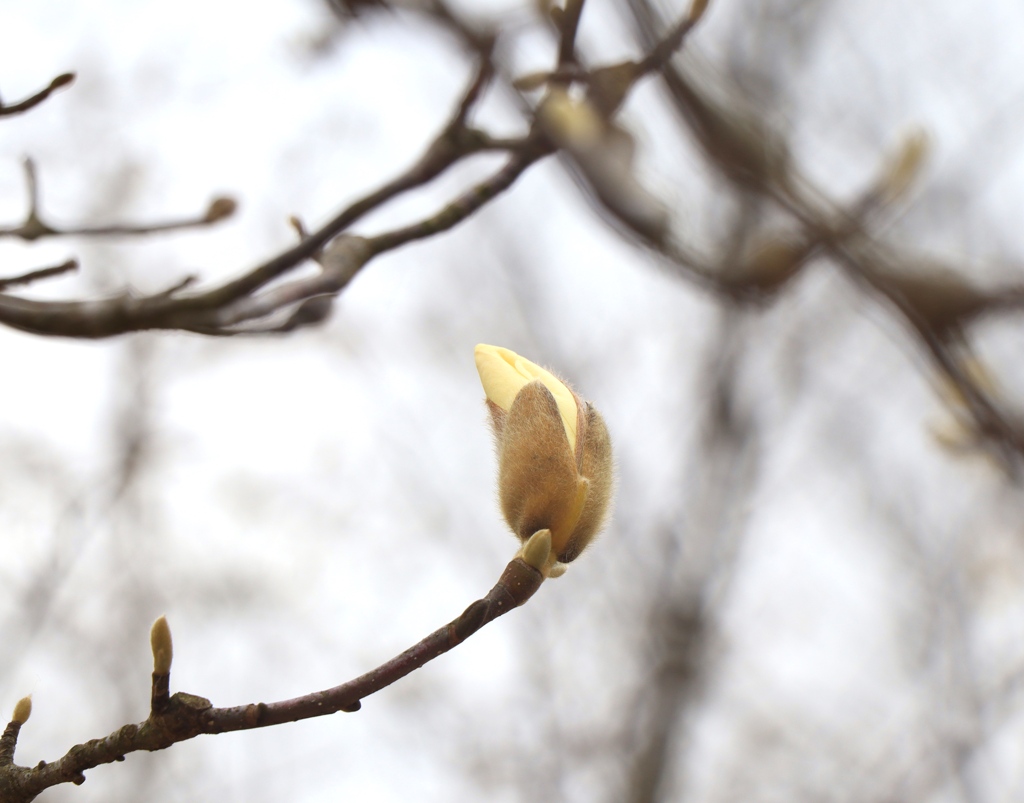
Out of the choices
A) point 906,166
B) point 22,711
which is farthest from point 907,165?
point 22,711

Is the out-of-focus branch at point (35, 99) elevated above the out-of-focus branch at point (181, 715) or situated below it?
above

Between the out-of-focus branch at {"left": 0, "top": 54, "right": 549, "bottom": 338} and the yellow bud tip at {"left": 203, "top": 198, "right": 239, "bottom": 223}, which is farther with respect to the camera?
the yellow bud tip at {"left": 203, "top": 198, "right": 239, "bottom": 223}

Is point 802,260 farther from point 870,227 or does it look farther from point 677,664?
point 677,664

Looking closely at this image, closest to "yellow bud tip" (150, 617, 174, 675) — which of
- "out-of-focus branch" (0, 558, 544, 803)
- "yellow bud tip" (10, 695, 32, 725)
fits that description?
"out-of-focus branch" (0, 558, 544, 803)

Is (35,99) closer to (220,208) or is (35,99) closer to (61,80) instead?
(61,80)

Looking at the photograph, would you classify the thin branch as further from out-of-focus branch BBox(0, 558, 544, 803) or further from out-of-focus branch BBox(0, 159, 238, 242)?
out-of-focus branch BBox(0, 558, 544, 803)

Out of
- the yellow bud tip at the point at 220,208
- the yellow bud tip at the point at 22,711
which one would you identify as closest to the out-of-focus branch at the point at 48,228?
the yellow bud tip at the point at 220,208

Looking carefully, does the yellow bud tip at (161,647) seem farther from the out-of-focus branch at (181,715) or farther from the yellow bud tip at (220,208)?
the yellow bud tip at (220,208)
